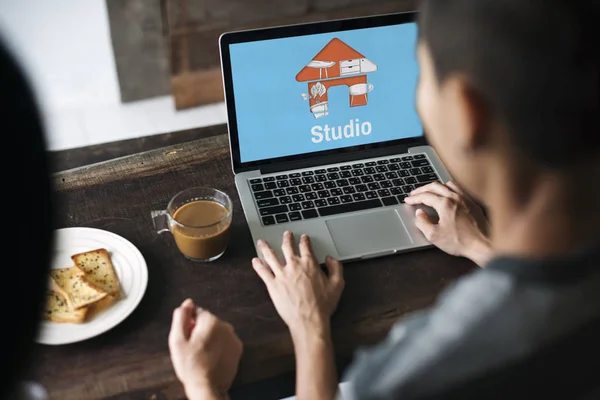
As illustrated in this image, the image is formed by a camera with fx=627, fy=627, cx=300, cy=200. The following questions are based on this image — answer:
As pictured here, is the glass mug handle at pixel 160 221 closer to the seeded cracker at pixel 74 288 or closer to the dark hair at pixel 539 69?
the seeded cracker at pixel 74 288

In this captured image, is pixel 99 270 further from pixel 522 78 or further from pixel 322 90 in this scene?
pixel 522 78

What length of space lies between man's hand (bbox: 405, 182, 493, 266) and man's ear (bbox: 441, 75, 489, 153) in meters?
0.50

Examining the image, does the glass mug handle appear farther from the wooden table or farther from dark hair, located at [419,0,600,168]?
dark hair, located at [419,0,600,168]

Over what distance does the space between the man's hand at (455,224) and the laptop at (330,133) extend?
0.03m

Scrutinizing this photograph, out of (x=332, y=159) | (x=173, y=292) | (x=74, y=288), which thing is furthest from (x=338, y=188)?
(x=74, y=288)

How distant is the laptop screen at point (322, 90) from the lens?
1215 mm

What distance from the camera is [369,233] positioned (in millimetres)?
1183

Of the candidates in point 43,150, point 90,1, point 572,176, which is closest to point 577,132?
point 572,176

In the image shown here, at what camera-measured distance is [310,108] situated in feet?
4.17

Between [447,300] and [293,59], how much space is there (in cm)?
69

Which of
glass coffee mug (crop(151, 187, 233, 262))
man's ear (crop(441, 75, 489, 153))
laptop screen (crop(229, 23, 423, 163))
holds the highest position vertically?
man's ear (crop(441, 75, 489, 153))

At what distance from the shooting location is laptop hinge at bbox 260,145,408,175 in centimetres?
129

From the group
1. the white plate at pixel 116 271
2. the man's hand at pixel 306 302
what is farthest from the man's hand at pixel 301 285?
the white plate at pixel 116 271

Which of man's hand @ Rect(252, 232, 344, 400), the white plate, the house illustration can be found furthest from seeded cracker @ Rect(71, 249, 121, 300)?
the house illustration
